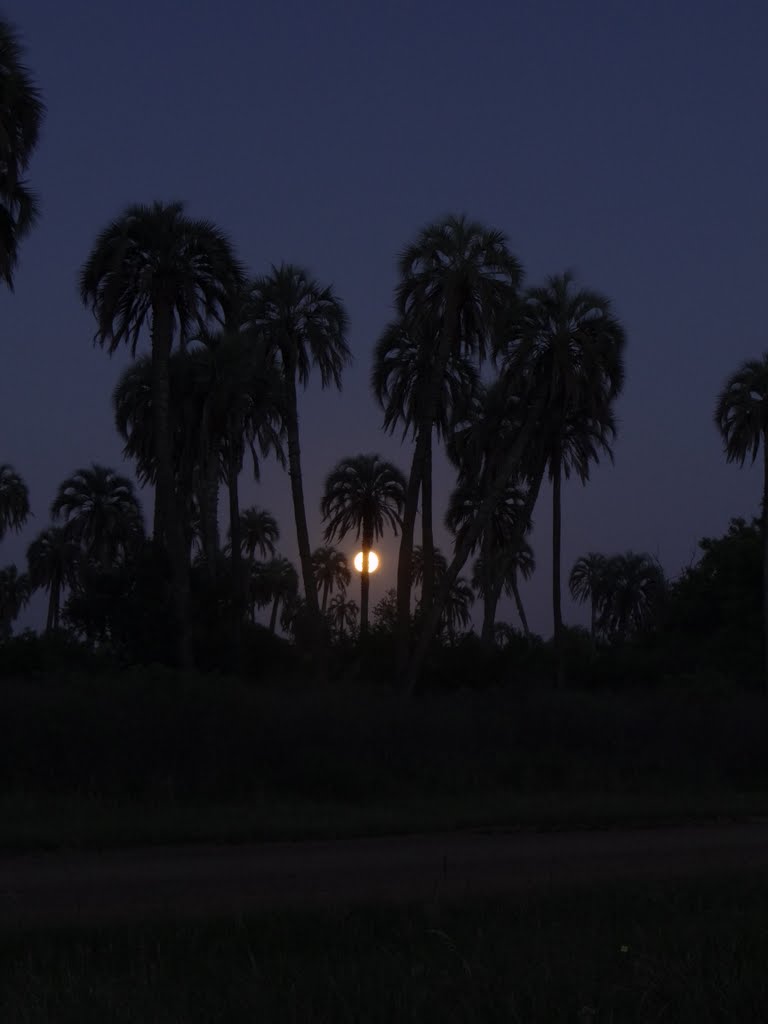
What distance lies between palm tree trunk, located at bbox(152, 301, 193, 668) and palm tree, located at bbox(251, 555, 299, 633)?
145ft

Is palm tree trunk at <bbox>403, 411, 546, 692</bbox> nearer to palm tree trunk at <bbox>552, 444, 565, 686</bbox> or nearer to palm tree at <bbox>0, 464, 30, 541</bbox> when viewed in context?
palm tree trunk at <bbox>552, 444, 565, 686</bbox>

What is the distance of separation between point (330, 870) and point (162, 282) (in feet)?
77.2

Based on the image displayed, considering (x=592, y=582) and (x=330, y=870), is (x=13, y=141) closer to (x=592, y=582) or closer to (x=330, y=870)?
(x=330, y=870)

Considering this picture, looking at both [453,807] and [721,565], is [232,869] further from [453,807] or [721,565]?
[721,565]

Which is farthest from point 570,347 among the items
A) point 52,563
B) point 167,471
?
point 52,563

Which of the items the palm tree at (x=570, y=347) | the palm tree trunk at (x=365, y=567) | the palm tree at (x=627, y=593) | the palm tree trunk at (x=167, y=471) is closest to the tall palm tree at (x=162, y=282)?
the palm tree trunk at (x=167, y=471)

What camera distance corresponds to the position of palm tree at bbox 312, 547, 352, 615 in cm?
10794

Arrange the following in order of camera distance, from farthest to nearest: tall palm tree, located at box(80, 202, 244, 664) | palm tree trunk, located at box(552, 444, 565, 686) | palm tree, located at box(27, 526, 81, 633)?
palm tree, located at box(27, 526, 81, 633)
palm tree trunk, located at box(552, 444, 565, 686)
tall palm tree, located at box(80, 202, 244, 664)

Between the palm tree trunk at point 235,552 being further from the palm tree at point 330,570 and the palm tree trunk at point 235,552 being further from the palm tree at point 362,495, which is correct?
the palm tree at point 330,570

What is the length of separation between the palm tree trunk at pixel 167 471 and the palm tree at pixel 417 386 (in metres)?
8.00

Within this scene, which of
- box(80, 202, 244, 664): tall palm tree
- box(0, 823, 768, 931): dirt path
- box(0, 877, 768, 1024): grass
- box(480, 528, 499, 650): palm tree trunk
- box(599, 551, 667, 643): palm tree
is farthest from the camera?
box(599, 551, 667, 643): palm tree

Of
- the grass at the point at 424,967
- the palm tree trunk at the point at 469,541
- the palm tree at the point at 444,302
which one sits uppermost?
the palm tree at the point at 444,302

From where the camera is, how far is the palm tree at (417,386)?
38.4m

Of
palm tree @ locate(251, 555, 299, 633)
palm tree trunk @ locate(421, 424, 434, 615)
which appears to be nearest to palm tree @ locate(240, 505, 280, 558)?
palm tree @ locate(251, 555, 299, 633)
